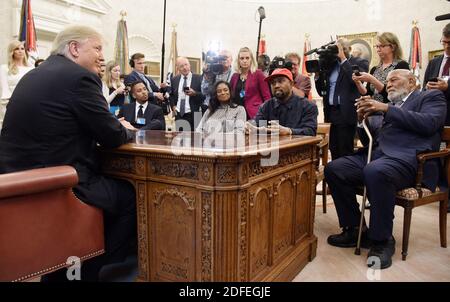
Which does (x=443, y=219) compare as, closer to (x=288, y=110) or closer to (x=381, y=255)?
(x=381, y=255)

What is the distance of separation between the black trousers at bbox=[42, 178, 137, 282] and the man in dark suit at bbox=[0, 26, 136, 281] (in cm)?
2

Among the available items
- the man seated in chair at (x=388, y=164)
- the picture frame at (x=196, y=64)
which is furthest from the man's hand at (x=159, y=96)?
the picture frame at (x=196, y=64)

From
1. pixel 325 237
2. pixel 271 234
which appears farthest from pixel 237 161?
pixel 325 237

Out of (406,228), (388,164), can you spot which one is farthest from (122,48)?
(406,228)

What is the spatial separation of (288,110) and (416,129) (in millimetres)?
965

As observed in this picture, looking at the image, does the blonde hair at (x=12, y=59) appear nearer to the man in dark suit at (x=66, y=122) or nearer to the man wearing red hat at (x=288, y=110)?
the man in dark suit at (x=66, y=122)

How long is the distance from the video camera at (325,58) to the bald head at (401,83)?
0.78 m

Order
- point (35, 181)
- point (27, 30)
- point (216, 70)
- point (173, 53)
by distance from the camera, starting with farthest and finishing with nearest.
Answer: point (173, 53) < point (27, 30) < point (216, 70) < point (35, 181)

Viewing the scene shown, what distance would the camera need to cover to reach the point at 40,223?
5.15 feet

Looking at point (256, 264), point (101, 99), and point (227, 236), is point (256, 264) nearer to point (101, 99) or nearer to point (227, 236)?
point (227, 236)

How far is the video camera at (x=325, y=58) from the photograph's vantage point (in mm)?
3494

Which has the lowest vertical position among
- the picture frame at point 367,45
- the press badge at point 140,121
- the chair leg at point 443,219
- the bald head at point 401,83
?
the chair leg at point 443,219

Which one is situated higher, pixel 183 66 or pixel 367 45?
pixel 367 45

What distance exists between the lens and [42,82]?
176 cm
